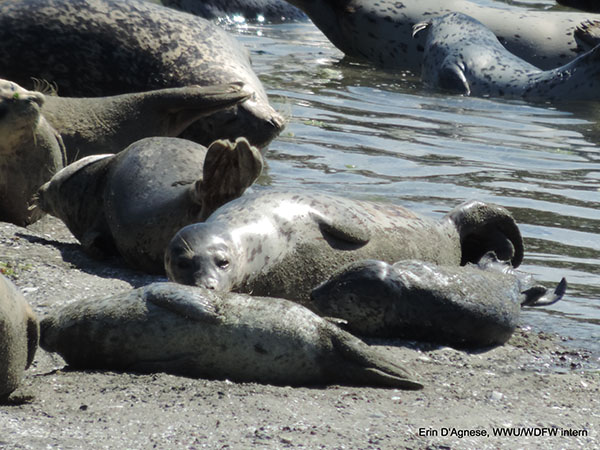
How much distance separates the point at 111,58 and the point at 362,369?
4482 millimetres

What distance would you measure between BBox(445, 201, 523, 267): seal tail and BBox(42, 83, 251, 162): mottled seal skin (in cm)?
180

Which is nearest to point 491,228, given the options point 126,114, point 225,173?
point 225,173

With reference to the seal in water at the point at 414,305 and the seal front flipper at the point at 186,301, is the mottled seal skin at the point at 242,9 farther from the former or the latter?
the seal front flipper at the point at 186,301

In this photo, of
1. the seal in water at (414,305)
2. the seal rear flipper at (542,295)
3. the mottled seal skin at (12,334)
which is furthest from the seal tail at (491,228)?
the mottled seal skin at (12,334)

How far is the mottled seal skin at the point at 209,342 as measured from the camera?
3.35 m

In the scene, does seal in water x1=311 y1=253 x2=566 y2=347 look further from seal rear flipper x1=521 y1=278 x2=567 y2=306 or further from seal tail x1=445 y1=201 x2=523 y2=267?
seal tail x1=445 y1=201 x2=523 y2=267

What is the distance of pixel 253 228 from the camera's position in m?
4.35

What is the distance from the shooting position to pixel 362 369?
340 cm

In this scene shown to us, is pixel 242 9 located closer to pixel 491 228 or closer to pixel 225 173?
pixel 491 228

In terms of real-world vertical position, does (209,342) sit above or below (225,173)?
below

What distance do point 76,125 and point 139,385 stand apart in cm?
332

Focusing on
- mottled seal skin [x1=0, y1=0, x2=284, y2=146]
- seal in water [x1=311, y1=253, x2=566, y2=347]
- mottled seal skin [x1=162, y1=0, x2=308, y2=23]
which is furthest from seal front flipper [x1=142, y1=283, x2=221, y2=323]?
mottled seal skin [x1=162, y1=0, x2=308, y2=23]

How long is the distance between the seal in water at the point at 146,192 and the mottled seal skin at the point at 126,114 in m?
0.75

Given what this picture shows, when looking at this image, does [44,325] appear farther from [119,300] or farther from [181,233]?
[181,233]
